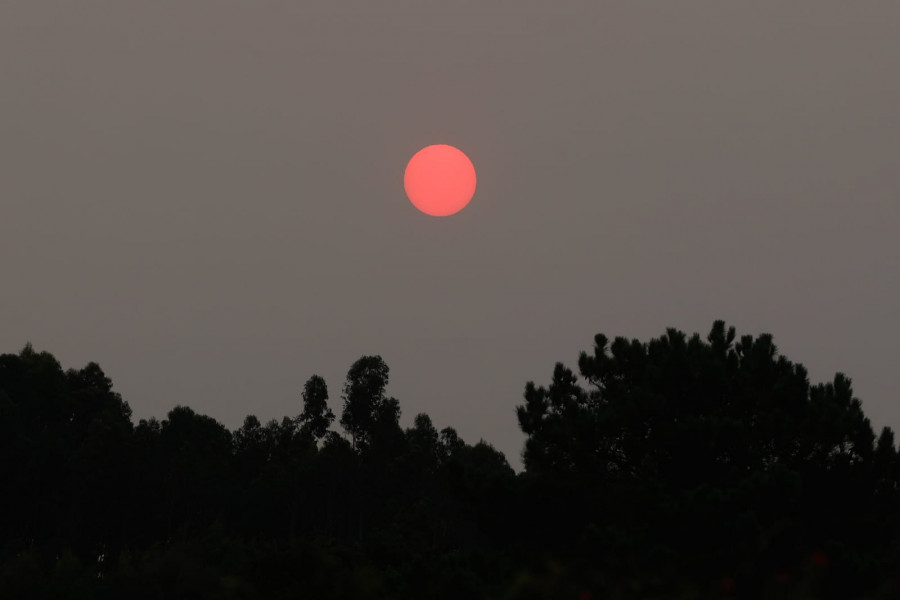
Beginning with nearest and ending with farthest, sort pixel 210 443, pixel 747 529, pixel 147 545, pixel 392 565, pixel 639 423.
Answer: pixel 747 529
pixel 639 423
pixel 392 565
pixel 147 545
pixel 210 443

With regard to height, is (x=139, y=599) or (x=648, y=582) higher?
(x=139, y=599)

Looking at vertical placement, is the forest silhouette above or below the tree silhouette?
below

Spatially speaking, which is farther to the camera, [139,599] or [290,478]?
[290,478]

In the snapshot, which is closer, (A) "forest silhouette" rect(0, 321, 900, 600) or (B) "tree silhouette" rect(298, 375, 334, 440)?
(A) "forest silhouette" rect(0, 321, 900, 600)

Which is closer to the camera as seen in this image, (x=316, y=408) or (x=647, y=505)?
(x=647, y=505)

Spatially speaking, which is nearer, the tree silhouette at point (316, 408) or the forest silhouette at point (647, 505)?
the forest silhouette at point (647, 505)

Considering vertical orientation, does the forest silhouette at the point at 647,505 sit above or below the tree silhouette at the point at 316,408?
below

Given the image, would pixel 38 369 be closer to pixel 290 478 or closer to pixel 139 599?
pixel 290 478

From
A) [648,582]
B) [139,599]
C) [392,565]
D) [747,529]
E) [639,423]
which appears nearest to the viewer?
[648,582]

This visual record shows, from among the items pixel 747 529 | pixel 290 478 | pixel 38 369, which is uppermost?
pixel 38 369

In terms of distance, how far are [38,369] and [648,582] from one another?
3681 inches

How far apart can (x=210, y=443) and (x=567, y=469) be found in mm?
79092

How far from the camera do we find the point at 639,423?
122 feet

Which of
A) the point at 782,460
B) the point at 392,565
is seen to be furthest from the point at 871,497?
the point at 392,565
